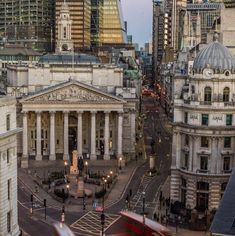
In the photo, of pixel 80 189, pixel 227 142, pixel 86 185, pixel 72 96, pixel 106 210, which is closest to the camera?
pixel 227 142

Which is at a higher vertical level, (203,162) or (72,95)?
(72,95)

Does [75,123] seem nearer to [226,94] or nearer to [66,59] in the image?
[66,59]

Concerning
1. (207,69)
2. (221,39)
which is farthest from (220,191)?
(221,39)

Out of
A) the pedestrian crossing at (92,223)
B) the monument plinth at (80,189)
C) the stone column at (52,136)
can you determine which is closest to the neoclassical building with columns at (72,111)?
the stone column at (52,136)

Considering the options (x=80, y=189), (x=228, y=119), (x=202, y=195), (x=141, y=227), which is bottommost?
(x=80, y=189)

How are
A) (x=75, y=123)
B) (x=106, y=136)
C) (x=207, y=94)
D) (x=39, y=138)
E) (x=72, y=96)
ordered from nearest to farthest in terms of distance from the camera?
(x=207, y=94) → (x=72, y=96) → (x=39, y=138) → (x=106, y=136) → (x=75, y=123)

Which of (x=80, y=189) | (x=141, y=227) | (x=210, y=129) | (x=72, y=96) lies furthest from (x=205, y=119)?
(x=72, y=96)

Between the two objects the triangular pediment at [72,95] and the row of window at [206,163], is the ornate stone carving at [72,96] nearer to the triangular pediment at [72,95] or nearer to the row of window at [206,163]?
the triangular pediment at [72,95]

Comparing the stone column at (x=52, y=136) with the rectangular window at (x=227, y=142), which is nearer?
the rectangular window at (x=227, y=142)
